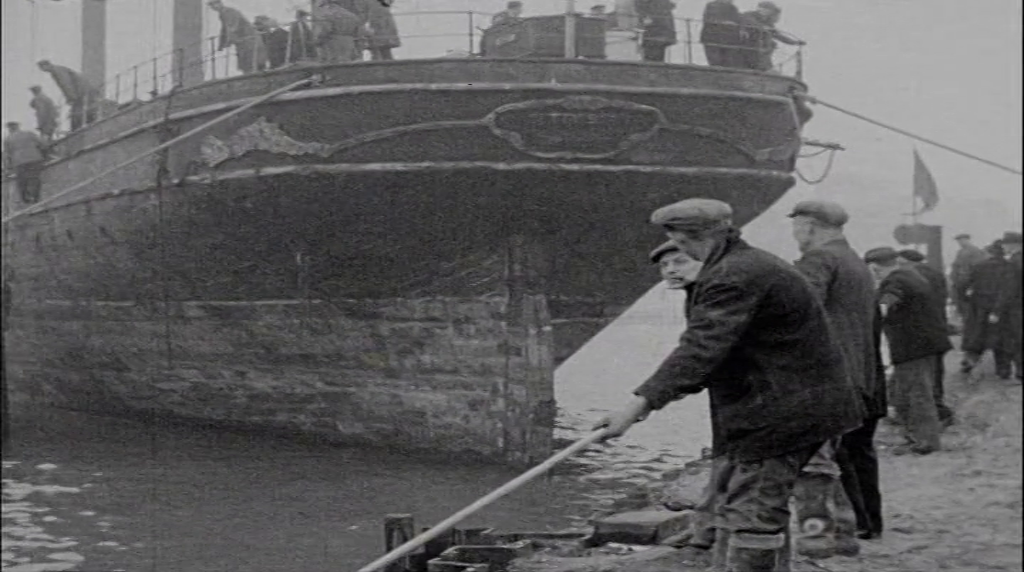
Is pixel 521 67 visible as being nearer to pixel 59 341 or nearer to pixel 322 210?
pixel 322 210

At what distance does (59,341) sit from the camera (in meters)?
14.0

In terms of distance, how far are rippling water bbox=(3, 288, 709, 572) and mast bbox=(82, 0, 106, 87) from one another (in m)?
6.80

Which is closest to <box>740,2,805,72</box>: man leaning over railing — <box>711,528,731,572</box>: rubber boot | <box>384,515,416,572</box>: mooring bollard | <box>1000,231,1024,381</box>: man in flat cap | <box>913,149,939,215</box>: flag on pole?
<box>913,149,939,215</box>: flag on pole

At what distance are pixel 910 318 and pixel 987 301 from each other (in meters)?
1.78

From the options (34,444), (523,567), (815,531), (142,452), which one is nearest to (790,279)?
(815,531)

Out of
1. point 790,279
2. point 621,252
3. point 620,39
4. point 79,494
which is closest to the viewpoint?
point 790,279

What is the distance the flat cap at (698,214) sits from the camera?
12.0 feet

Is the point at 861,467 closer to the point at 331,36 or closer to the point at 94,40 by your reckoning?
the point at 331,36

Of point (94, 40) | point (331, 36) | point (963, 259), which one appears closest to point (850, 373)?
point (331, 36)

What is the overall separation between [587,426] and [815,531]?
10.5 m

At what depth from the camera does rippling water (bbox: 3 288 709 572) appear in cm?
671

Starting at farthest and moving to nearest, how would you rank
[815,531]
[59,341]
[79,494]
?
[59,341], [79,494], [815,531]

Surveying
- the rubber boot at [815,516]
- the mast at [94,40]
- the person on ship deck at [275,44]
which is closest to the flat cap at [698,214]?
the rubber boot at [815,516]

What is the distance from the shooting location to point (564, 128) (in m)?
A: 9.07
